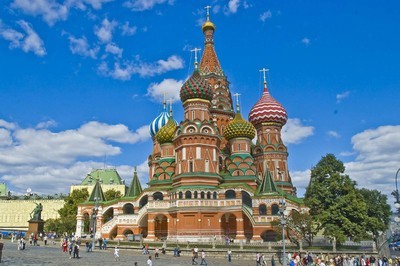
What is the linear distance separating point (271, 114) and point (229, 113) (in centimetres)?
695

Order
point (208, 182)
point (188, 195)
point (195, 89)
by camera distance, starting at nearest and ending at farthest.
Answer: point (188, 195)
point (208, 182)
point (195, 89)

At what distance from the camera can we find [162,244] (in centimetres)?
4381

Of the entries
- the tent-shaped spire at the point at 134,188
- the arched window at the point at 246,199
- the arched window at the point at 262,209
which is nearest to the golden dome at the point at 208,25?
the tent-shaped spire at the point at 134,188

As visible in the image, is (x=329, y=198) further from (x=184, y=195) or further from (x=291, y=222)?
(x=184, y=195)

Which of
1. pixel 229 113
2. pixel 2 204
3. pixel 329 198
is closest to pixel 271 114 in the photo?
pixel 229 113

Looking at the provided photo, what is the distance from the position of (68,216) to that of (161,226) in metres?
Result: 22.1

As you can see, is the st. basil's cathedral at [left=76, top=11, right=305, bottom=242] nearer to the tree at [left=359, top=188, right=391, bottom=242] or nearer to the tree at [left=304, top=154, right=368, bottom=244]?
the tree at [left=304, top=154, right=368, bottom=244]

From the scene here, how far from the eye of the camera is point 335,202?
4053cm

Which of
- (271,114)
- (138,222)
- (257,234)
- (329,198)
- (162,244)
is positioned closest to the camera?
(329,198)

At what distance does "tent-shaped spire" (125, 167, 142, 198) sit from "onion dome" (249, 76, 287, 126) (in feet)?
70.5

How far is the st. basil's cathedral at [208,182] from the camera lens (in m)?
49.8

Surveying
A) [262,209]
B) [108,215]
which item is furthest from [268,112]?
[108,215]

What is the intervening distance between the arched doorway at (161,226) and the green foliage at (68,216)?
16.5 meters

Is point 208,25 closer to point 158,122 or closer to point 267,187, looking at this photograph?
point 158,122
